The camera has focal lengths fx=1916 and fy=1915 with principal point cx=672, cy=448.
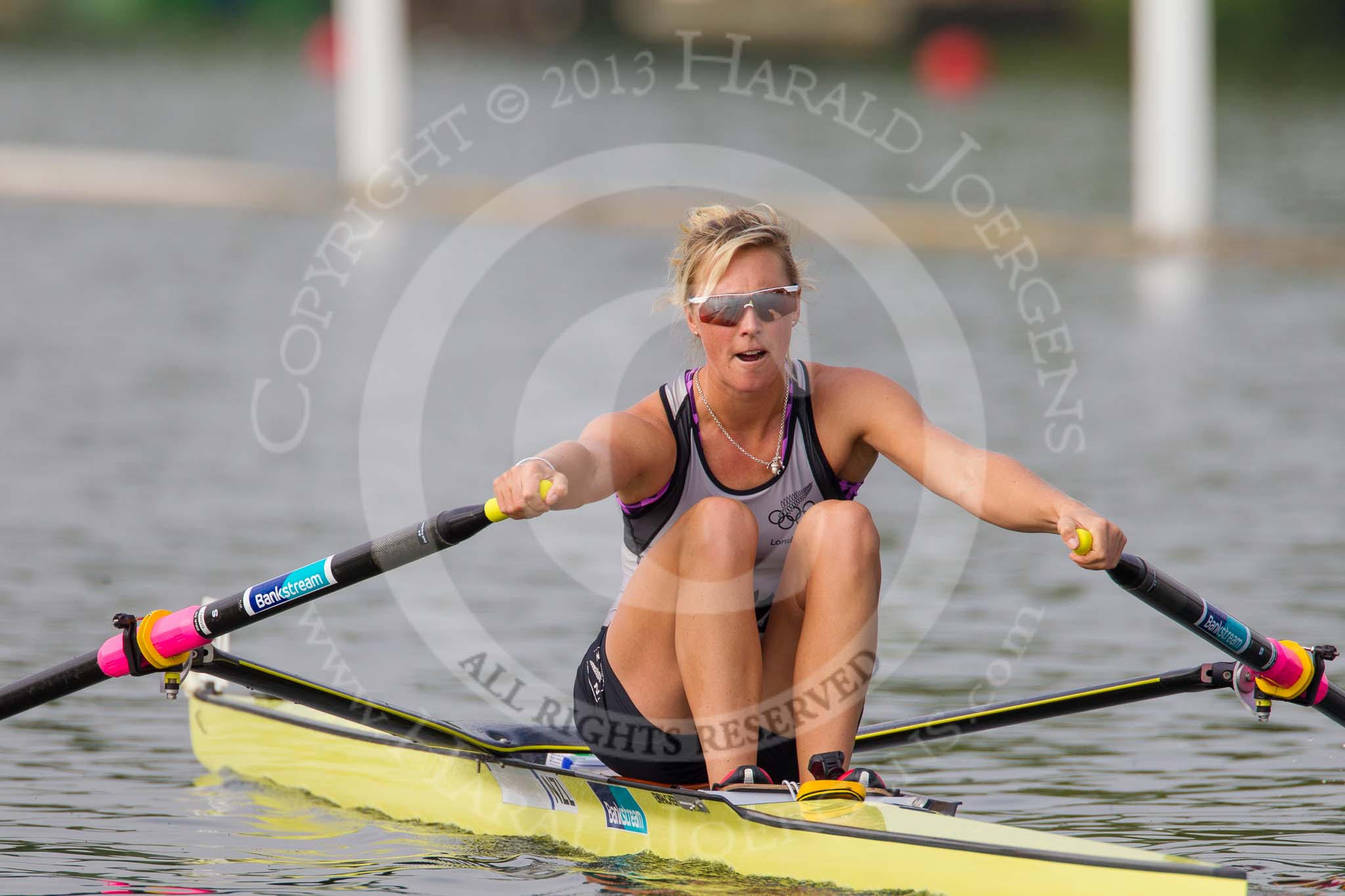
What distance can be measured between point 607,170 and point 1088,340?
1238 cm

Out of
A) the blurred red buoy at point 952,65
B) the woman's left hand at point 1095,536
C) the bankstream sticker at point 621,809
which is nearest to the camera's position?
the woman's left hand at point 1095,536

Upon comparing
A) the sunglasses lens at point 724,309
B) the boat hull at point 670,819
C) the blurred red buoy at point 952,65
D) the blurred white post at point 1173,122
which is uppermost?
the blurred red buoy at point 952,65

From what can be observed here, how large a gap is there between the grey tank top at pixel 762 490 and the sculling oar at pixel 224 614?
1.53 ft

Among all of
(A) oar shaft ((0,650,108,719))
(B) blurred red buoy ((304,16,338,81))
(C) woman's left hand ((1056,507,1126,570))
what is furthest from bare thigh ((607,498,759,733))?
(B) blurred red buoy ((304,16,338,81))

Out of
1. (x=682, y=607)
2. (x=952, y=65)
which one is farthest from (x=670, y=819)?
(x=952, y=65)

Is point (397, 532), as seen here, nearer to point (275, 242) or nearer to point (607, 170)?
point (275, 242)

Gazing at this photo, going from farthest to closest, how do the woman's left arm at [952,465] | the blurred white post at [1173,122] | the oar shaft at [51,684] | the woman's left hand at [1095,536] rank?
the blurred white post at [1173,122] → the oar shaft at [51,684] → the woman's left arm at [952,465] → the woman's left hand at [1095,536]

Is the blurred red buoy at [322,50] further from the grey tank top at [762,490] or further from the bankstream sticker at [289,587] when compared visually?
the grey tank top at [762,490]

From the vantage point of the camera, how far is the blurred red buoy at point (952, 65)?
42062 mm

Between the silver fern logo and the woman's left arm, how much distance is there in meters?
0.23

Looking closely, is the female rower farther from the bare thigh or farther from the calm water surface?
the calm water surface

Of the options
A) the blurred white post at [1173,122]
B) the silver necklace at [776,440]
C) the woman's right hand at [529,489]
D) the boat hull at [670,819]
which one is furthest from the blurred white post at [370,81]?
the woman's right hand at [529,489]

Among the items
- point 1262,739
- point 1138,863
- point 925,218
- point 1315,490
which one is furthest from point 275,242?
point 1138,863

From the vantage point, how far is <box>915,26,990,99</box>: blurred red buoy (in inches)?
1656
